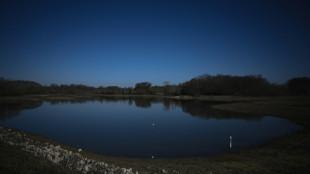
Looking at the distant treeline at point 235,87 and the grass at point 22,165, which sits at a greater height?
the distant treeline at point 235,87

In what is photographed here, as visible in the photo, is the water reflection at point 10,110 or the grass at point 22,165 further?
the water reflection at point 10,110

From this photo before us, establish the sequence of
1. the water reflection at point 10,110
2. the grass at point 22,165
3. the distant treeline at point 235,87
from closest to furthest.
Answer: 1. the grass at point 22,165
2. the water reflection at point 10,110
3. the distant treeline at point 235,87

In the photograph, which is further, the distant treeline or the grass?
the distant treeline

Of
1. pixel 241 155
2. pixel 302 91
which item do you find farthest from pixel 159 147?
pixel 302 91

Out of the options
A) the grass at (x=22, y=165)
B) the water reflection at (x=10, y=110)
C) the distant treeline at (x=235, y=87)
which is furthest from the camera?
the distant treeline at (x=235, y=87)

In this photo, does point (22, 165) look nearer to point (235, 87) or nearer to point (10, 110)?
point (10, 110)

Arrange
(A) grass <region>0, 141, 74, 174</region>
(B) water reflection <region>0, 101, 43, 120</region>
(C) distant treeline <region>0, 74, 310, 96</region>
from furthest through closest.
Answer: (C) distant treeline <region>0, 74, 310, 96</region> → (B) water reflection <region>0, 101, 43, 120</region> → (A) grass <region>0, 141, 74, 174</region>

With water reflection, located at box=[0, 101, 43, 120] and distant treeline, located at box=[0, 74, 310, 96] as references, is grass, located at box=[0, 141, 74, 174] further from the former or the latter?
distant treeline, located at box=[0, 74, 310, 96]

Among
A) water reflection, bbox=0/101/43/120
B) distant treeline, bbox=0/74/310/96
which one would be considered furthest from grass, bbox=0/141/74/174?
distant treeline, bbox=0/74/310/96

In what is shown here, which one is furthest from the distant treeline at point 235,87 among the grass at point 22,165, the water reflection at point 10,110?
the grass at point 22,165

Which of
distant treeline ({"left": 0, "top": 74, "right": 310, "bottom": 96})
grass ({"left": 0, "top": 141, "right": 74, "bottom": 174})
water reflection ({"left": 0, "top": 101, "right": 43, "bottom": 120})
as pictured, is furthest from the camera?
distant treeline ({"left": 0, "top": 74, "right": 310, "bottom": 96})

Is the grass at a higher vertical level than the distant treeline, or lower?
lower

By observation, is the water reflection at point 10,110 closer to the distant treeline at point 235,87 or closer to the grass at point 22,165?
the grass at point 22,165

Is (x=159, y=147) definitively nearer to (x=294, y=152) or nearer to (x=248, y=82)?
(x=294, y=152)
